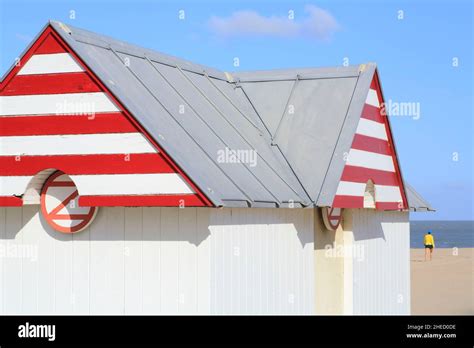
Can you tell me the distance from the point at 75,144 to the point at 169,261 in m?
1.86

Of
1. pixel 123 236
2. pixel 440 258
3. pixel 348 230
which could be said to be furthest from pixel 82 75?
pixel 440 258

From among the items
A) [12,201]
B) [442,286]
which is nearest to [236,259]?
[12,201]

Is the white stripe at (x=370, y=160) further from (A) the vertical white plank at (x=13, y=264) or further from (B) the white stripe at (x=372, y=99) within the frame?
(A) the vertical white plank at (x=13, y=264)

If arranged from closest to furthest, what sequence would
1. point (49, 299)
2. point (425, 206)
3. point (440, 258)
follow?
point (49, 299), point (425, 206), point (440, 258)

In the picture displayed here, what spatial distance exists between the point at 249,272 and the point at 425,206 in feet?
23.0

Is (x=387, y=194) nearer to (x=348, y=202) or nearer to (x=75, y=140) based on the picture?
(x=348, y=202)

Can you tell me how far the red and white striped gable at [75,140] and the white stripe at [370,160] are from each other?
167 inches

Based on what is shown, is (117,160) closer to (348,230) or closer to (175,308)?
(175,308)

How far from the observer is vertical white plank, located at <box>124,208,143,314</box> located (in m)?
12.4

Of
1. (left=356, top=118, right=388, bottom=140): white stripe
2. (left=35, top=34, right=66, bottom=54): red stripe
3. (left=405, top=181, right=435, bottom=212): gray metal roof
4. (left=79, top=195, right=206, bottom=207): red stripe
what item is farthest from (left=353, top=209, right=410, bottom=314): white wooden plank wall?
(left=35, top=34, right=66, bottom=54): red stripe

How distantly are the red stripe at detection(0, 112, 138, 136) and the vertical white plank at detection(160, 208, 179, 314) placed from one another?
1164 mm

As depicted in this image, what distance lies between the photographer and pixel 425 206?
62.8 ft
